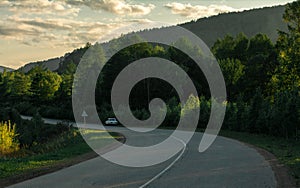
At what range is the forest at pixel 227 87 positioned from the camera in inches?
1399

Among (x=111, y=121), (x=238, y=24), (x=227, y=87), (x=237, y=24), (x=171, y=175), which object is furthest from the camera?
(x=237, y=24)

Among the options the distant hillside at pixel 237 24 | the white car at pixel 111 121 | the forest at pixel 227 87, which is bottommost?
the white car at pixel 111 121

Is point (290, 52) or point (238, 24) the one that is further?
point (238, 24)

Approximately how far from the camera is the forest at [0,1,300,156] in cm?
3553

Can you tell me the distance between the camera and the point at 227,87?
76188 mm

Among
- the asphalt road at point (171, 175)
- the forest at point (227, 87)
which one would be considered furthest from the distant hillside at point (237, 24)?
the asphalt road at point (171, 175)

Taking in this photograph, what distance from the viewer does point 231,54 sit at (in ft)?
268

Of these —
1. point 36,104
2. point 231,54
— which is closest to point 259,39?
point 231,54

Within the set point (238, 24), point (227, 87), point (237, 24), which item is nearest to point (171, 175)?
point (227, 87)

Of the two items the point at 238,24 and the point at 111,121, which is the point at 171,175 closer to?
the point at 111,121

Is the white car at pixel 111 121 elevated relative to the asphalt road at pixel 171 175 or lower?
elevated

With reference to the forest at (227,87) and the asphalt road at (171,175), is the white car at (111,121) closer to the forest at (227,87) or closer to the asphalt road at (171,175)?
the forest at (227,87)

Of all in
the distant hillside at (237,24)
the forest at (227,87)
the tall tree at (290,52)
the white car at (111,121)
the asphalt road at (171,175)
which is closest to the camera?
the asphalt road at (171,175)

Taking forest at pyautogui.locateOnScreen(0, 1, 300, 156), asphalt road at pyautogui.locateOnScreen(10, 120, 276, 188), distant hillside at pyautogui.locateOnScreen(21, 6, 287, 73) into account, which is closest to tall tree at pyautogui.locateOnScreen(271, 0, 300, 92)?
forest at pyautogui.locateOnScreen(0, 1, 300, 156)
